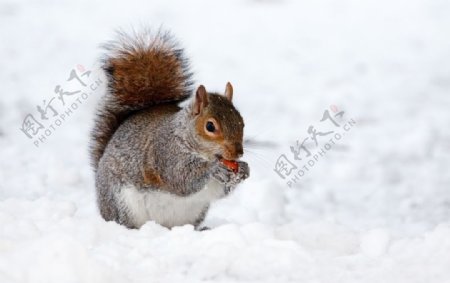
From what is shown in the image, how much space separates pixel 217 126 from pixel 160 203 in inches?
13.7

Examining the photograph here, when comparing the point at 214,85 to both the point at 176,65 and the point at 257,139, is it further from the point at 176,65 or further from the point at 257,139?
the point at 176,65

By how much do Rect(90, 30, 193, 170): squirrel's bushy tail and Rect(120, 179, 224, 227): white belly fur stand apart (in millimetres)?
365

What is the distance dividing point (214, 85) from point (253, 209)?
1590 mm

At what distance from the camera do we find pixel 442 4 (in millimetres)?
6414

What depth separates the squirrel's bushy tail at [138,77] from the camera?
124 inches

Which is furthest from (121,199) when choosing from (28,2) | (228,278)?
(28,2)

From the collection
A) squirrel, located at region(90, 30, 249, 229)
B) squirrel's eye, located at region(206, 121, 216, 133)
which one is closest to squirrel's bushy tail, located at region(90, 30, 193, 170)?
squirrel, located at region(90, 30, 249, 229)

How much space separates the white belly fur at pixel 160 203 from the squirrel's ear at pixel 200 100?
0.78ft

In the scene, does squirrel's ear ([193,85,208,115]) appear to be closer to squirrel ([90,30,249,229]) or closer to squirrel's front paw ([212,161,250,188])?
squirrel ([90,30,249,229])

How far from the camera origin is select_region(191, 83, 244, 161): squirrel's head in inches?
107

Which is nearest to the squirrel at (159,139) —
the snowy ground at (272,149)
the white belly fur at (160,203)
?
the white belly fur at (160,203)

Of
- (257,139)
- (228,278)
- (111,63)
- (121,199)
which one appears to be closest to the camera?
(228,278)

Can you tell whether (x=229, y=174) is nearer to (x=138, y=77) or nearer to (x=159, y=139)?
(x=159, y=139)

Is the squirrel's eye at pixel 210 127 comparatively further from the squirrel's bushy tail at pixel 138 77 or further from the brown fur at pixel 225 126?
the squirrel's bushy tail at pixel 138 77
